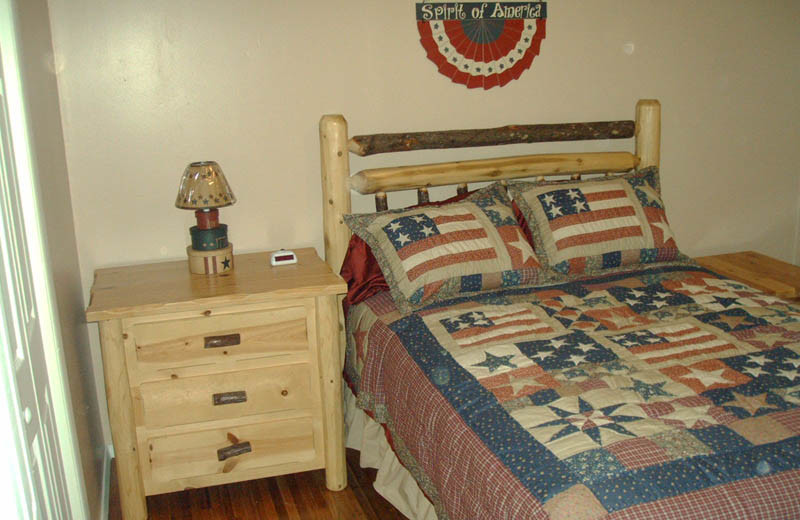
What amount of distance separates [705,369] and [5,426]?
162 centimetres

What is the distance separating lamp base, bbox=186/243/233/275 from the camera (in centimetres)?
232

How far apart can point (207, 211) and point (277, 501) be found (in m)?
1.01

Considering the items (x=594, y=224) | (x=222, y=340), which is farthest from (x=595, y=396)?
(x=222, y=340)

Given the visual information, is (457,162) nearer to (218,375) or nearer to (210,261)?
(210,261)

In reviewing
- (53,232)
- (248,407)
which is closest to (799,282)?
(248,407)

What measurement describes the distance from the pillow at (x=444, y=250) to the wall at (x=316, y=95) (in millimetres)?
361

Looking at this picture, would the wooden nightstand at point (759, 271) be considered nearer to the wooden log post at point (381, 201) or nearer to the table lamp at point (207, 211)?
the wooden log post at point (381, 201)

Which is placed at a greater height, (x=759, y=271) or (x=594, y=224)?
(x=594, y=224)

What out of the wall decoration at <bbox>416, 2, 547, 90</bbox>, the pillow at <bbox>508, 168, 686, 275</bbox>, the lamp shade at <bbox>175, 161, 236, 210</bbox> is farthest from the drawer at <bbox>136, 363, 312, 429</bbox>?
the wall decoration at <bbox>416, 2, 547, 90</bbox>

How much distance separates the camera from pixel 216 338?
2.19m

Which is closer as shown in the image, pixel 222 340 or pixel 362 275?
pixel 222 340

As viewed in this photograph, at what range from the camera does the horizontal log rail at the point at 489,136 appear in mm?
2568

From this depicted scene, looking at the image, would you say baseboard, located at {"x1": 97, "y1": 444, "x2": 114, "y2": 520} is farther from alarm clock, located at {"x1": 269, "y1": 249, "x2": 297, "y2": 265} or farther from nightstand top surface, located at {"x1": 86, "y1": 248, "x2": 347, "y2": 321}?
alarm clock, located at {"x1": 269, "y1": 249, "x2": 297, "y2": 265}

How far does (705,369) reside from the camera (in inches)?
72.6
